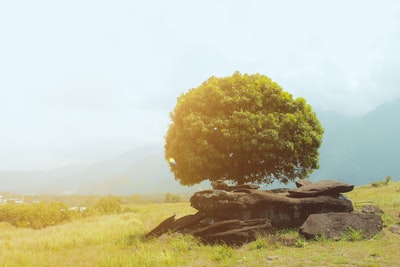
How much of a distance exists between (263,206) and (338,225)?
491 cm

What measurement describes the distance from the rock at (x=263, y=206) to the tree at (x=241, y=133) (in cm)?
671

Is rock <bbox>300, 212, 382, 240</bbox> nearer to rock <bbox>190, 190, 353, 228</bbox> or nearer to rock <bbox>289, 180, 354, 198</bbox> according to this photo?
rock <bbox>190, 190, 353, 228</bbox>

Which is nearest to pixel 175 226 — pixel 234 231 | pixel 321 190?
pixel 234 231

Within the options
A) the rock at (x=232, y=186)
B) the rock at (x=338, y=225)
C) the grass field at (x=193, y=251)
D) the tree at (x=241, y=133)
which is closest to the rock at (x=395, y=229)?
the grass field at (x=193, y=251)

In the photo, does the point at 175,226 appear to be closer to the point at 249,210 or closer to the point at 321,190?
the point at 249,210

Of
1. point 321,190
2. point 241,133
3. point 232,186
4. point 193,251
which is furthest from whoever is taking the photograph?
point 241,133

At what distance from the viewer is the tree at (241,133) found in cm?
2826

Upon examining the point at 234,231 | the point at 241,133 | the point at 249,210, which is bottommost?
the point at 234,231

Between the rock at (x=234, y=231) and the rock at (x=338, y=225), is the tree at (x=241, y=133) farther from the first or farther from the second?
the rock at (x=338, y=225)

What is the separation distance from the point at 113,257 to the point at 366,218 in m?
14.2

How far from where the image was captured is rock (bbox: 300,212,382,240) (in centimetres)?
1762

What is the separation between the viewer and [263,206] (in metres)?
21.7

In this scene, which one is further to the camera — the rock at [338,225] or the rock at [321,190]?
the rock at [321,190]

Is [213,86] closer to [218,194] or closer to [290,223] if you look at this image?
[218,194]
